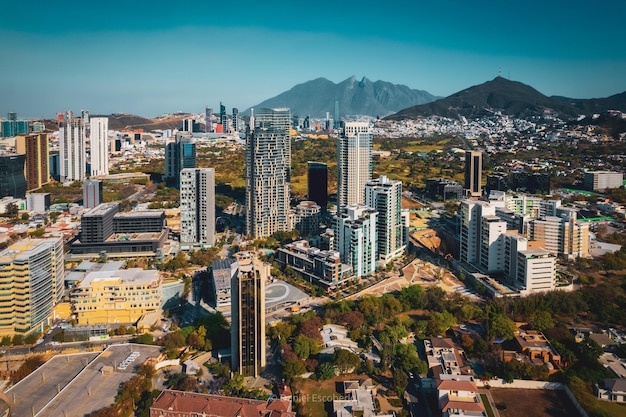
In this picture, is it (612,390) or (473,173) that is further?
(473,173)

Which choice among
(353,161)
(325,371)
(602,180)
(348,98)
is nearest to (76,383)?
(325,371)

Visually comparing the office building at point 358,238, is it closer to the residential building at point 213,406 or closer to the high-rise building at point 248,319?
the high-rise building at point 248,319

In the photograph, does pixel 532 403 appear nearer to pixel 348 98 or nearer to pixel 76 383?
pixel 76 383

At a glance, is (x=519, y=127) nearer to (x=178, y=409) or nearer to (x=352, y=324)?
(x=352, y=324)

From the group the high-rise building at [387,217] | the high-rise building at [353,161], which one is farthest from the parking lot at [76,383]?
the high-rise building at [353,161]

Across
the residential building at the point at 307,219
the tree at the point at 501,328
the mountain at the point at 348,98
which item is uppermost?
the mountain at the point at 348,98

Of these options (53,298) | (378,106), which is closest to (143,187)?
(53,298)

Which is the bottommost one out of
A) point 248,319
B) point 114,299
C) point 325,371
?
point 325,371
